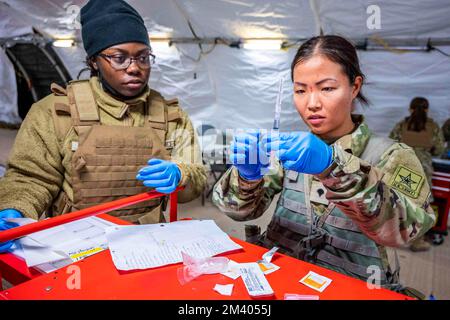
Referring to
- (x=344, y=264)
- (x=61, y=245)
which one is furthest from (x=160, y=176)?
(x=344, y=264)

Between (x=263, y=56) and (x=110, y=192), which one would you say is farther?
(x=263, y=56)

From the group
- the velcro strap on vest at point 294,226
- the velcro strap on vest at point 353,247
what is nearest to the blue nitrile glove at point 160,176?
the velcro strap on vest at point 294,226

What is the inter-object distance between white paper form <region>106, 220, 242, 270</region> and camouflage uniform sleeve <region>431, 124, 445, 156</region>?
13.0ft

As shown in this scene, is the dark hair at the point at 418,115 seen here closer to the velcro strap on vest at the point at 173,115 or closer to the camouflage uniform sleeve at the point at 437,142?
the camouflage uniform sleeve at the point at 437,142

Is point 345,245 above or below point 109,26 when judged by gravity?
below

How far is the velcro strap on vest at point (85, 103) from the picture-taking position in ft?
5.45

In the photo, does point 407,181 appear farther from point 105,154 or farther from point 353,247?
point 105,154

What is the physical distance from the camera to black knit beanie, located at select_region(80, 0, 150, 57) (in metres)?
1.65

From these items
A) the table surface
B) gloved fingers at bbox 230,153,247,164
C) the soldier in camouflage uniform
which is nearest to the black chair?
the soldier in camouflage uniform

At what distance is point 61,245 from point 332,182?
3.33 ft

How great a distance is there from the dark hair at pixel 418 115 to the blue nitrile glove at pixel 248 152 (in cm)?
388

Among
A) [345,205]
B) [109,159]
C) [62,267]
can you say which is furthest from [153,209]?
[345,205]

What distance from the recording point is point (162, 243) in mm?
1191
